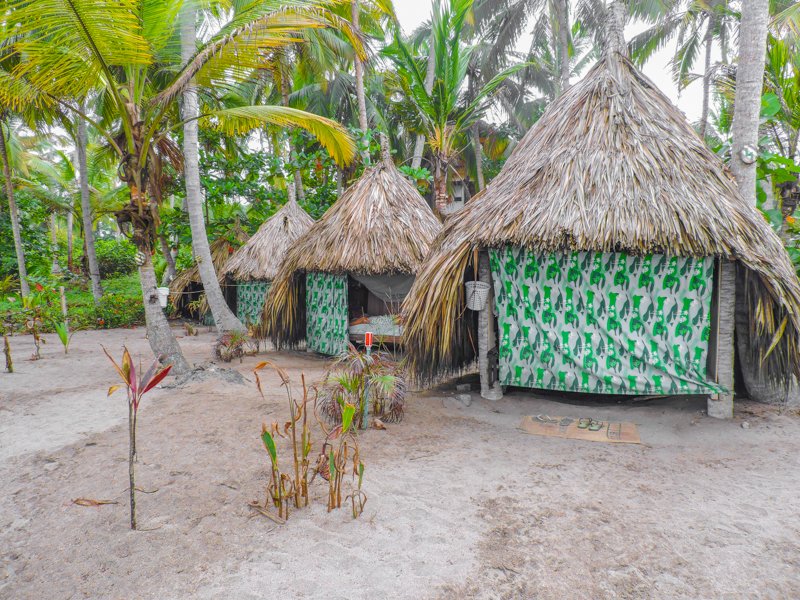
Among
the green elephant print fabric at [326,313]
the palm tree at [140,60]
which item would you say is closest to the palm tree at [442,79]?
the green elephant print fabric at [326,313]

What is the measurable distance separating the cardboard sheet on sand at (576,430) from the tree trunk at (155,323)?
418cm

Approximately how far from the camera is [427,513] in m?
2.71

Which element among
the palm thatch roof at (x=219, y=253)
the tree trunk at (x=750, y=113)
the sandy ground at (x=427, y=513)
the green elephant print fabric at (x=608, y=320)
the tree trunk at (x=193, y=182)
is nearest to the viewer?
the sandy ground at (x=427, y=513)

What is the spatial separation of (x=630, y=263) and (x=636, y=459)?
1687mm

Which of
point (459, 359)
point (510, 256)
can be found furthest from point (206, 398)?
point (510, 256)

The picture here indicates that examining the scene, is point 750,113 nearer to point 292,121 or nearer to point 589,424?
point 589,424

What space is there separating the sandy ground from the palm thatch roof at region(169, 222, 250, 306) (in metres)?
7.41

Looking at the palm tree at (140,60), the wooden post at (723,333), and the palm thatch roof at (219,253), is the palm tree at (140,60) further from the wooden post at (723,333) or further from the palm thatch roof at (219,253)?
the palm thatch roof at (219,253)

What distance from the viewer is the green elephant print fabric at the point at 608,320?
421cm

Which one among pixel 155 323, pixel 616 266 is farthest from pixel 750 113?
pixel 155 323

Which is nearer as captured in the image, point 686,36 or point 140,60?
point 140,60

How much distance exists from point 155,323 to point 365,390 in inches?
130

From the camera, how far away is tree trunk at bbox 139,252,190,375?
A: 18.9 ft

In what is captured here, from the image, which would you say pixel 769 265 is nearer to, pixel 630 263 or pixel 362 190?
pixel 630 263
